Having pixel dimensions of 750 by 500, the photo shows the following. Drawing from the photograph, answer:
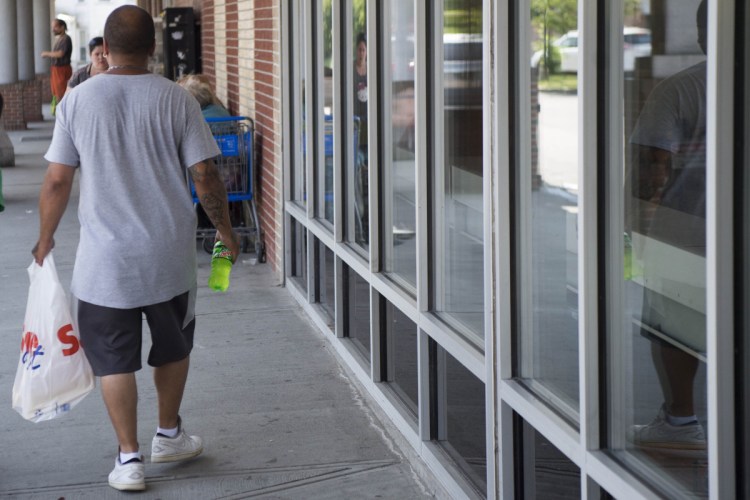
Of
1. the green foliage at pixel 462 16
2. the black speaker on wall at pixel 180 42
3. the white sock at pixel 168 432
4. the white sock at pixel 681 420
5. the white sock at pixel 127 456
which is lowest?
the white sock at pixel 127 456

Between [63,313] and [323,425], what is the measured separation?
146 centimetres

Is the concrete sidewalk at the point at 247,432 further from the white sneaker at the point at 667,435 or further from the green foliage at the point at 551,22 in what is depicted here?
the green foliage at the point at 551,22

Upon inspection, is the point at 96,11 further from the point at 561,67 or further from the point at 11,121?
the point at 561,67

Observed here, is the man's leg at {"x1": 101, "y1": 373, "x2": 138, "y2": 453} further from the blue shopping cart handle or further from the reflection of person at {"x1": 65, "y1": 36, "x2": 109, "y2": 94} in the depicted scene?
the blue shopping cart handle

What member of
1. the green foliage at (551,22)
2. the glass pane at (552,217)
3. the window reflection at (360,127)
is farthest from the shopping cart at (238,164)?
the green foliage at (551,22)

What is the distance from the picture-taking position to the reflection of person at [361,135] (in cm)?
594

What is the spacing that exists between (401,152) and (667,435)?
2593mm

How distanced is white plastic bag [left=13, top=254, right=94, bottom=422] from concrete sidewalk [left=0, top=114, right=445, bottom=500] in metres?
0.39

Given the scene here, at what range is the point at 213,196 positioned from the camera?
4605 mm

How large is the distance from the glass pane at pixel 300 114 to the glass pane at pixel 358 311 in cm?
161

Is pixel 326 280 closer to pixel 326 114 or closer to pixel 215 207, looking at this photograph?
pixel 326 114

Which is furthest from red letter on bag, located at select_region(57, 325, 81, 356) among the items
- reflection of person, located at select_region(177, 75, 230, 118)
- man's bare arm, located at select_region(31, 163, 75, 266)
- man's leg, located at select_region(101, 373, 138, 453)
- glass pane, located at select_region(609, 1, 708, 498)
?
reflection of person, located at select_region(177, 75, 230, 118)

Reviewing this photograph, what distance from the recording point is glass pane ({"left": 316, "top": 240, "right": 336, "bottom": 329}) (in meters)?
7.00

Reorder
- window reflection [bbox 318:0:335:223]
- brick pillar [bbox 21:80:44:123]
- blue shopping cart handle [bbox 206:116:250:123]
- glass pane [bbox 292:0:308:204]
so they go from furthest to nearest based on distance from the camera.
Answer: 1. brick pillar [bbox 21:80:44:123]
2. blue shopping cart handle [bbox 206:116:250:123]
3. glass pane [bbox 292:0:308:204]
4. window reflection [bbox 318:0:335:223]
